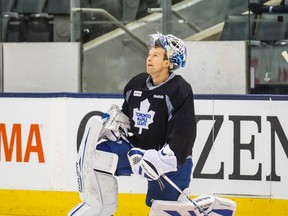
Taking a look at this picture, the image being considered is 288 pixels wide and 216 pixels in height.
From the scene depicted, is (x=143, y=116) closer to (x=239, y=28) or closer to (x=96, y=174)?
(x=96, y=174)

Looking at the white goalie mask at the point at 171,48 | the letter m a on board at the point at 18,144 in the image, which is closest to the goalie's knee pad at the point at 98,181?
the white goalie mask at the point at 171,48

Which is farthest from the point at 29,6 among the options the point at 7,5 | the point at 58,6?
the point at 58,6

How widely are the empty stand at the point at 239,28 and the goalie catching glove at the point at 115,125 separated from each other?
269 cm

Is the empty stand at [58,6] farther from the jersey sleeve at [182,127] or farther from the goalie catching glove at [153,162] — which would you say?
the goalie catching glove at [153,162]

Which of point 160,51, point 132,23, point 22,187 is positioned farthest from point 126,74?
point 160,51

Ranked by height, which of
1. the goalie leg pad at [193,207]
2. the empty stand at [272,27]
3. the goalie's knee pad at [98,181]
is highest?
the empty stand at [272,27]

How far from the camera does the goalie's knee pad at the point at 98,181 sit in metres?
4.91

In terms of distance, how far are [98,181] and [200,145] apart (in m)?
1.61

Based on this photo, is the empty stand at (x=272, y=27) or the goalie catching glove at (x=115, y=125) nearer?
the goalie catching glove at (x=115, y=125)

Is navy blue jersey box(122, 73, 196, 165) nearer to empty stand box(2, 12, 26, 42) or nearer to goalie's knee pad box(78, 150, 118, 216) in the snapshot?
goalie's knee pad box(78, 150, 118, 216)

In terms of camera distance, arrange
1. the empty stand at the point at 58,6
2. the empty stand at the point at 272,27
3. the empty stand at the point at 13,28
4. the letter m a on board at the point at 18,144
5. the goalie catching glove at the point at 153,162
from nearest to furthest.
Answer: the goalie catching glove at the point at 153,162 → the letter m a on board at the point at 18,144 → the empty stand at the point at 272,27 → the empty stand at the point at 58,6 → the empty stand at the point at 13,28

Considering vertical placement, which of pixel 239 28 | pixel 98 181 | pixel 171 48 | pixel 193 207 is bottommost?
pixel 193 207

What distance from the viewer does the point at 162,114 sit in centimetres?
489

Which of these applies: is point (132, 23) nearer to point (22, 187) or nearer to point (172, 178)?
point (22, 187)
